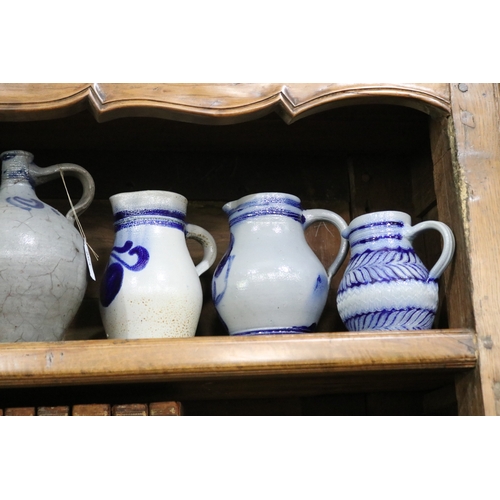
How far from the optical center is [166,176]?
3.75 feet

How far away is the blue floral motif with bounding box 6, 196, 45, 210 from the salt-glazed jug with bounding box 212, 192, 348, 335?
0.82 feet

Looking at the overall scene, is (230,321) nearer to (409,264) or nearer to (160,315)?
(160,315)

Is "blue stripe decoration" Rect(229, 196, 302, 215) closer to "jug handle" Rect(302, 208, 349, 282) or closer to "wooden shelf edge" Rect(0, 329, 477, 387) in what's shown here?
"jug handle" Rect(302, 208, 349, 282)

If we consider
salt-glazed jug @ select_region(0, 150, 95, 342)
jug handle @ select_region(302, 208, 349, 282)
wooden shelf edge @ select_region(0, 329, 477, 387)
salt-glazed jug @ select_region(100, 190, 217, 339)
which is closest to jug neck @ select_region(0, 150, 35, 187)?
salt-glazed jug @ select_region(0, 150, 95, 342)

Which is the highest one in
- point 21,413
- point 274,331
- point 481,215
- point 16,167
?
point 16,167

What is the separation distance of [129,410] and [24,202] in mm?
308

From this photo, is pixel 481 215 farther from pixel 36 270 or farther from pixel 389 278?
pixel 36 270

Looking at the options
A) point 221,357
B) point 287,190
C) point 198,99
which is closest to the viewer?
point 221,357

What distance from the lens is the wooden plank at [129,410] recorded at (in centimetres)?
85

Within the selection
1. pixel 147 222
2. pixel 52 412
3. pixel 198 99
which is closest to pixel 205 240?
pixel 147 222

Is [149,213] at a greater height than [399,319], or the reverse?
[149,213]

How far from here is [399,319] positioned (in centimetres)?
89
